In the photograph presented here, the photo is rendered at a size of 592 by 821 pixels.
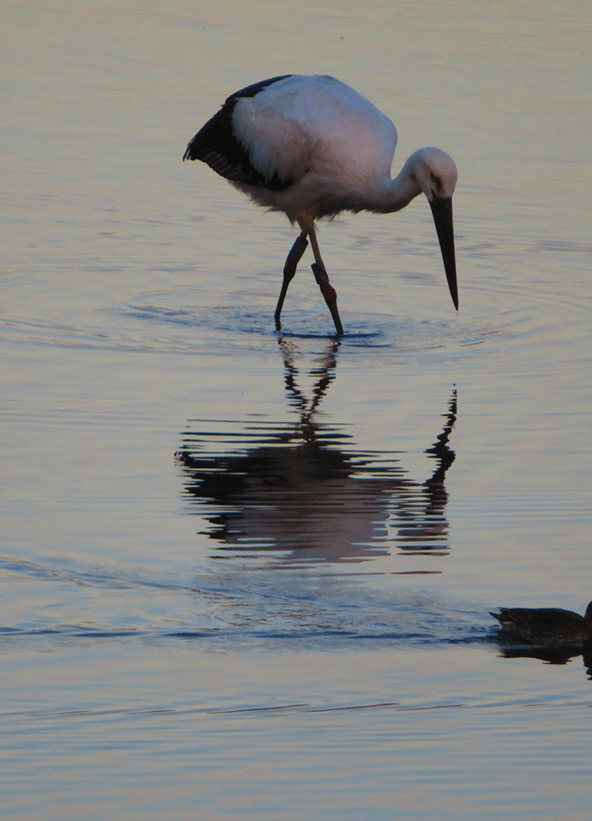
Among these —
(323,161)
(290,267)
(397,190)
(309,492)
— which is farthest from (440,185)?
(309,492)

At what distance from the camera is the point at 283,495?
7406 mm

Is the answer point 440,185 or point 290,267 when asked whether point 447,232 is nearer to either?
point 440,185

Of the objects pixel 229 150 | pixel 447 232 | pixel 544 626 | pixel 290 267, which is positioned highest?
pixel 229 150

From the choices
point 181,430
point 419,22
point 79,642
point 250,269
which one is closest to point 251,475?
point 181,430

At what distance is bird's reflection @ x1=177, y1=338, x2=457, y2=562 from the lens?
22.7 ft

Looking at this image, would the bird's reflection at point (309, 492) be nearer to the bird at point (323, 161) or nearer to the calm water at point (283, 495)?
the calm water at point (283, 495)

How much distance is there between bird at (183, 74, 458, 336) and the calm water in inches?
25.9

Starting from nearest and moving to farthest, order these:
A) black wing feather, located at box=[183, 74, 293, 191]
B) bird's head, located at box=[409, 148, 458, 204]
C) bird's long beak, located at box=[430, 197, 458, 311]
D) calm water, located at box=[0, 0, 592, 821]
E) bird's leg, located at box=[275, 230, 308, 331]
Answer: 1. calm water, located at box=[0, 0, 592, 821]
2. bird's head, located at box=[409, 148, 458, 204]
3. bird's long beak, located at box=[430, 197, 458, 311]
4. bird's leg, located at box=[275, 230, 308, 331]
5. black wing feather, located at box=[183, 74, 293, 191]

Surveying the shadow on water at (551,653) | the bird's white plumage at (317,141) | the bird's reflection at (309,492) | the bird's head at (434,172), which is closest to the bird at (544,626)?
the shadow on water at (551,653)

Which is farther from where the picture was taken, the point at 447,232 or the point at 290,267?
the point at 290,267

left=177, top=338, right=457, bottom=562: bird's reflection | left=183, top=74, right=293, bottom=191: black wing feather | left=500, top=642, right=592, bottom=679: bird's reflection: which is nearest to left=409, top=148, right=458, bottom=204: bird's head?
left=183, top=74, right=293, bottom=191: black wing feather

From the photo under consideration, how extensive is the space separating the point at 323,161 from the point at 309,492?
367 cm

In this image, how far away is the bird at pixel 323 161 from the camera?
10.5 metres

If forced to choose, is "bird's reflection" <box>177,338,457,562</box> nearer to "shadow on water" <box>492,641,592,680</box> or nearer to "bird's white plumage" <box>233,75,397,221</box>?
"shadow on water" <box>492,641,592,680</box>
